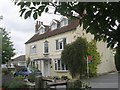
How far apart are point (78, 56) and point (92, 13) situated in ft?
97.1

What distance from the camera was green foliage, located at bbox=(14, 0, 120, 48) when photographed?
2789 mm

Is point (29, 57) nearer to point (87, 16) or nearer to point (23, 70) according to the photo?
point (23, 70)

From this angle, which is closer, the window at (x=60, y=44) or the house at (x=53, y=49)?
the house at (x=53, y=49)

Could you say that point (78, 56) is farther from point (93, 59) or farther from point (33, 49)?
point (33, 49)

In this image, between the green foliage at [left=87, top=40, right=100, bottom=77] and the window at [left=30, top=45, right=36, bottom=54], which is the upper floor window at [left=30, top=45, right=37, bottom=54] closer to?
the window at [left=30, top=45, right=36, bottom=54]

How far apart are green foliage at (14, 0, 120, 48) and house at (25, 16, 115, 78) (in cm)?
3215

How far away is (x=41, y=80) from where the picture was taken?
12469mm

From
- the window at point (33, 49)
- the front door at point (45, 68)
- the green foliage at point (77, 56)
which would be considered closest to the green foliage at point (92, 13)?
the green foliage at point (77, 56)

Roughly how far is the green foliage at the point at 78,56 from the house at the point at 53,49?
2.67m

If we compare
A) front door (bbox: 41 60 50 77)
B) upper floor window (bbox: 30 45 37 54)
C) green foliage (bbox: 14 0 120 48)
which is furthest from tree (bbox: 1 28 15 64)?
green foliage (bbox: 14 0 120 48)

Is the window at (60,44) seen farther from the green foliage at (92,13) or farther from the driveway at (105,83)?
the green foliage at (92,13)

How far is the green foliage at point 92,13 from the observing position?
279cm

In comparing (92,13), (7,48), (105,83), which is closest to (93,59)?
(105,83)

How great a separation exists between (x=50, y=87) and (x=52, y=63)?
1268 inches
